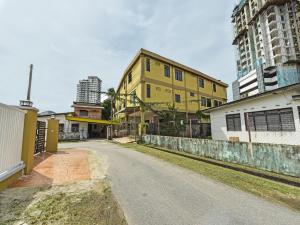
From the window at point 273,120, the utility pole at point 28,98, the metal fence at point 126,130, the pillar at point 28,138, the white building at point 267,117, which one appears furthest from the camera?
the metal fence at point 126,130

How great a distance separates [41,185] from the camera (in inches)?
185

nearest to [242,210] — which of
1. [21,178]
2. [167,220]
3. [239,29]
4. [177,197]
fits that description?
[177,197]

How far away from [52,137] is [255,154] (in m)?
12.7

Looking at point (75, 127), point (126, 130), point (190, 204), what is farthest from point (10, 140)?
point (75, 127)

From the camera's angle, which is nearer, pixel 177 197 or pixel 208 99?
pixel 177 197

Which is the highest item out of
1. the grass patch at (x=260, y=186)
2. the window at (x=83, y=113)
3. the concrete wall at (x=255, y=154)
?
the window at (x=83, y=113)

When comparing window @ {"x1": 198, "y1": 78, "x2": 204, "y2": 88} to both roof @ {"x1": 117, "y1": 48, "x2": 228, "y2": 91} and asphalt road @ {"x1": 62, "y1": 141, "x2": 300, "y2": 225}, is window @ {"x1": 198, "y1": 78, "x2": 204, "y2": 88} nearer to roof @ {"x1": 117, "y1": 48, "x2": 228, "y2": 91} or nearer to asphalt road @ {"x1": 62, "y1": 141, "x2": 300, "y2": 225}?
roof @ {"x1": 117, "y1": 48, "x2": 228, "y2": 91}

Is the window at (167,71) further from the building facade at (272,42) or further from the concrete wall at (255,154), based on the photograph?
the building facade at (272,42)

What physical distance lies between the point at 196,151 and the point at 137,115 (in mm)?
13320

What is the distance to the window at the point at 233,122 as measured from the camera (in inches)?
501

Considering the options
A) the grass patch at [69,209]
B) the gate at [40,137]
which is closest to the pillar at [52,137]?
the gate at [40,137]

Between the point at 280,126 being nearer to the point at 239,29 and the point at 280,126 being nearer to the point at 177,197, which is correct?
the point at 177,197

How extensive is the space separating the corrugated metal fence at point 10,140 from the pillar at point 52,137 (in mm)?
6282

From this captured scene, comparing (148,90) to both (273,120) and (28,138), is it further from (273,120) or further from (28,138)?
(28,138)
